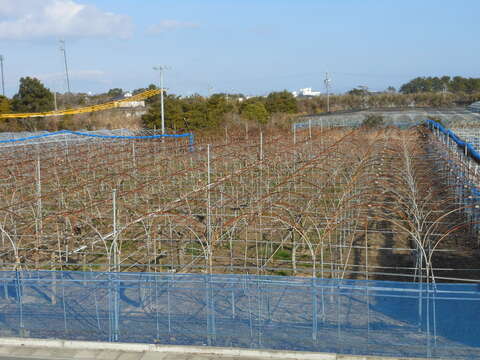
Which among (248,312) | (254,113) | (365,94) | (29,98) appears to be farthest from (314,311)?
(365,94)

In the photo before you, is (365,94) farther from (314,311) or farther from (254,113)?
(314,311)

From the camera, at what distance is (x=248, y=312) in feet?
26.1

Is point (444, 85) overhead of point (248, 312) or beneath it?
overhead

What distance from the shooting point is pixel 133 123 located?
53438 mm

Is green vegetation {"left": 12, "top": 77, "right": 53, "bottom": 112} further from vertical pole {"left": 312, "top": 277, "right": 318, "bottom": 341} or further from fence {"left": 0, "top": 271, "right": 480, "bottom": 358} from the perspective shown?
vertical pole {"left": 312, "top": 277, "right": 318, "bottom": 341}

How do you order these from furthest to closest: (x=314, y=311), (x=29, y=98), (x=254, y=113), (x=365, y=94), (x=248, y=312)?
(x=365, y=94), (x=29, y=98), (x=254, y=113), (x=248, y=312), (x=314, y=311)

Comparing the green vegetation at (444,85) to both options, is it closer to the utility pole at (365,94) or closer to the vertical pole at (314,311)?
the utility pole at (365,94)

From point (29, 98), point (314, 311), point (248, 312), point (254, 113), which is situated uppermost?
point (29, 98)

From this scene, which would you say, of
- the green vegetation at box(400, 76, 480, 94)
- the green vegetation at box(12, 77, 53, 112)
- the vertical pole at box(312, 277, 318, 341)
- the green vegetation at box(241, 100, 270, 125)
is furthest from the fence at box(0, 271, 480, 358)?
the green vegetation at box(400, 76, 480, 94)

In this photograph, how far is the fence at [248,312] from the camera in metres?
7.34

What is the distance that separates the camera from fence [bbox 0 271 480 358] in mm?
7336

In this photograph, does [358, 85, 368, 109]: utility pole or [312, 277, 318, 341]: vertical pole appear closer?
[312, 277, 318, 341]: vertical pole

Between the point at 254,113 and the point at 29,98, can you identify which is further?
the point at 29,98

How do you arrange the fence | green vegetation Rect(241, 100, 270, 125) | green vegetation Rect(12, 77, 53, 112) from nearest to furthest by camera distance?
the fence
green vegetation Rect(241, 100, 270, 125)
green vegetation Rect(12, 77, 53, 112)
